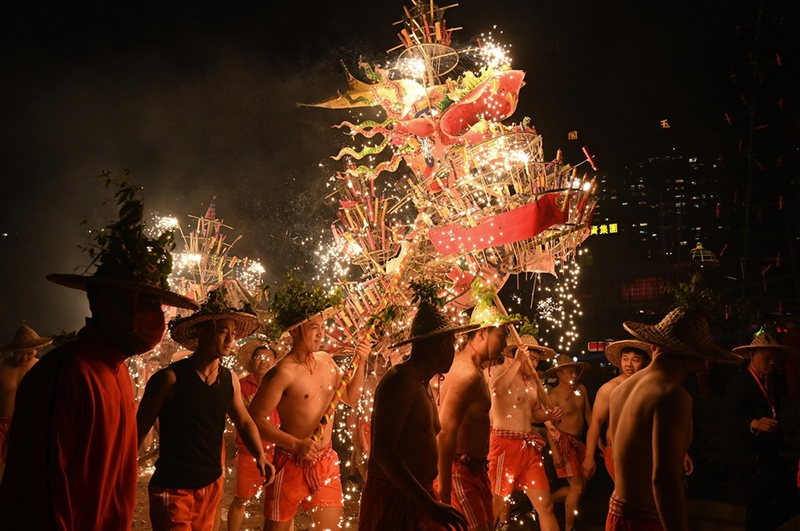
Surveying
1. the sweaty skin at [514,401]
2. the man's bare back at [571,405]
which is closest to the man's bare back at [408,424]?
the sweaty skin at [514,401]

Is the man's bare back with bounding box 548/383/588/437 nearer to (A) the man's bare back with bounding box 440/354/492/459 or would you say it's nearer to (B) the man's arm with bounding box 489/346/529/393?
(B) the man's arm with bounding box 489/346/529/393

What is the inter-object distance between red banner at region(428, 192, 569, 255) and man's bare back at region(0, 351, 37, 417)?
16.5 ft

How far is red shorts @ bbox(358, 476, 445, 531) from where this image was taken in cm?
334

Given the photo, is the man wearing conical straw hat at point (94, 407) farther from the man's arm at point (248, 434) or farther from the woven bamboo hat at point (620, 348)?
the woven bamboo hat at point (620, 348)

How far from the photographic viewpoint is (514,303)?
2433 centimetres

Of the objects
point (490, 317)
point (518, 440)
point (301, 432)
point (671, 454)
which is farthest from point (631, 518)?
point (518, 440)

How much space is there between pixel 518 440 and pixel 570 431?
1305 millimetres

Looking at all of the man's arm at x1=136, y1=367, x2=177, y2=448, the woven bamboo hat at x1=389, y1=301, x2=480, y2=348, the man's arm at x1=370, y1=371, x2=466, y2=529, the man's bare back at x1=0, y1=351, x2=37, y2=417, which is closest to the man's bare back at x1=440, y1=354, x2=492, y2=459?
the woven bamboo hat at x1=389, y1=301, x2=480, y2=348

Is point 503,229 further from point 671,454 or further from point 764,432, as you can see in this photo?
point 764,432

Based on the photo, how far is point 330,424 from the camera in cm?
538

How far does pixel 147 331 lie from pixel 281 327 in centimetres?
264

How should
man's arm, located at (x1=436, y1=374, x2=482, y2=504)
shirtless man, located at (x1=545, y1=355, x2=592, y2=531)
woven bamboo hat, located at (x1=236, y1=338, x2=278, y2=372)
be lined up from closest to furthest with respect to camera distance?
man's arm, located at (x1=436, y1=374, x2=482, y2=504)
shirtless man, located at (x1=545, y1=355, x2=592, y2=531)
woven bamboo hat, located at (x1=236, y1=338, x2=278, y2=372)

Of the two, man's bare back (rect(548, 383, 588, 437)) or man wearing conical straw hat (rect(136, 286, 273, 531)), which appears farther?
man's bare back (rect(548, 383, 588, 437))

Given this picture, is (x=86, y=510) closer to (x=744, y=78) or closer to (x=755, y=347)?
(x=755, y=347)
